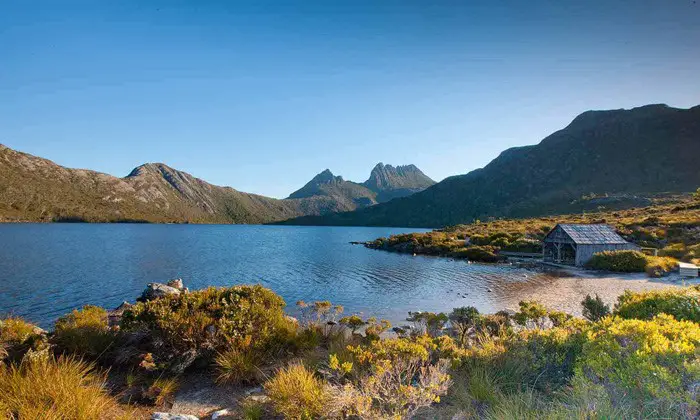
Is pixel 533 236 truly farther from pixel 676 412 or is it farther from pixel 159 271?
pixel 676 412

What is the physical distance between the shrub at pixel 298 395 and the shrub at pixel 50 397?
9.69ft

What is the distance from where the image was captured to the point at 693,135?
148875mm

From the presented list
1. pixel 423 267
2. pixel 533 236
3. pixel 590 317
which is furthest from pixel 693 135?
pixel 590 317

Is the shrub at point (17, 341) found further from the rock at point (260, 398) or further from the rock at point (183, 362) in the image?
the rock at point (260, 398)

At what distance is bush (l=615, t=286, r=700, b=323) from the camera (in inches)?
366

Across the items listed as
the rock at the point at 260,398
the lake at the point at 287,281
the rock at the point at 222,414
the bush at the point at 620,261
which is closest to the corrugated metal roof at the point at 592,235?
the bush at the point at 620,261

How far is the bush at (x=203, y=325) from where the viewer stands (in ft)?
26.4

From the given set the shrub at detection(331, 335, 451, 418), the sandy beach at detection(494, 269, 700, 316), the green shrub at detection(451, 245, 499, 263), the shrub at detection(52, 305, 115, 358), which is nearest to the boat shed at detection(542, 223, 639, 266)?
the sandy beach at detection(494, 269, 700, 316)

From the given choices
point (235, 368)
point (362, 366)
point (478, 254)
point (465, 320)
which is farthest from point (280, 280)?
point (478, 254)

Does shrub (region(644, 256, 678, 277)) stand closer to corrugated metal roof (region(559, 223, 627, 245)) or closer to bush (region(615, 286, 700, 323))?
corrugated metal roof (region(559, 223, 627, 245))

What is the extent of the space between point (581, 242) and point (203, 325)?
42882 mm

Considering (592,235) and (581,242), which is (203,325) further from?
(592,235)

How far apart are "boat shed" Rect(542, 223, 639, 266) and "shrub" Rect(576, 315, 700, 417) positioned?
3810 cm

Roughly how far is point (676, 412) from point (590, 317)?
34.9 ft
